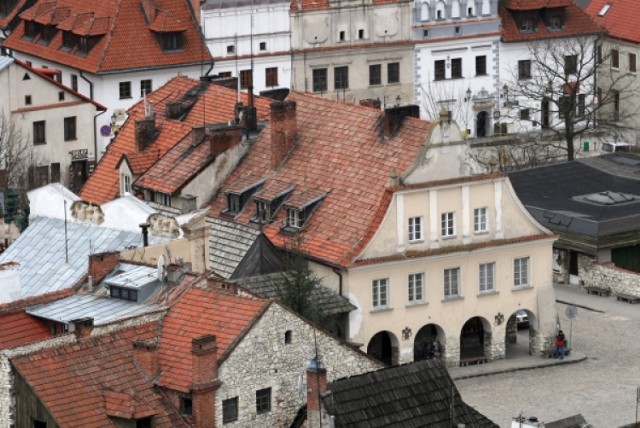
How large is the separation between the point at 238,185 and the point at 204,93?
10812mm

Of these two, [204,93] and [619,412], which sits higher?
[204,93]

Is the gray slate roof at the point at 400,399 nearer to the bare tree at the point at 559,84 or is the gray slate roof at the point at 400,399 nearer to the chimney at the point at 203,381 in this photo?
the chimney at the point at 203,381

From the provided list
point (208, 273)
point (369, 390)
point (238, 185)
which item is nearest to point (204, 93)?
point (238, 185)

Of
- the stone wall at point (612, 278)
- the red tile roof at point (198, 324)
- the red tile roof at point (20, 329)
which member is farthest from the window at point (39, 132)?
the red tile roof at point (198, 324)

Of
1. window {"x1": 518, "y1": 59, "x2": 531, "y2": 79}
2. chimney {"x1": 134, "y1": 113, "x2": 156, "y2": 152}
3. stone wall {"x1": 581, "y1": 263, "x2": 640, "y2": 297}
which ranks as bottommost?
stone wall {"x1": 581, "y1": 263, "x2": 640, "y2": 297}

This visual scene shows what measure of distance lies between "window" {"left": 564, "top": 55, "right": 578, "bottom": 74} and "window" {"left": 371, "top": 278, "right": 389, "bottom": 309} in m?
48.4

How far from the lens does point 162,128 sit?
11894 cm

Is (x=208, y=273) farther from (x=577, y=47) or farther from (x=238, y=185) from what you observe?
(x=577, y=47)

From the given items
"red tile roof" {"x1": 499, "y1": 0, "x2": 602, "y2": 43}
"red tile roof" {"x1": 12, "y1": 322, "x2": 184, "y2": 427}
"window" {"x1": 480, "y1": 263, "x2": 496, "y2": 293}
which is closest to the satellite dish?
"red tile roof" {"x1": 12, "y1": 322, "x2": 184, "y2": 427}

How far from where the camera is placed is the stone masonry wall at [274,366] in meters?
87.1

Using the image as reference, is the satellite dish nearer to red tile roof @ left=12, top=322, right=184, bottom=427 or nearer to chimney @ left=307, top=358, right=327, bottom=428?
red tile roof @ left=12, top=322, right=184, bottom=427

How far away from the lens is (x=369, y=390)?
84.7m

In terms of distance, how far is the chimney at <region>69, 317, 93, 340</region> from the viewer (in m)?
87.1

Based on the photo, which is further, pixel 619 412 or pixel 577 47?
pixel 577 47
